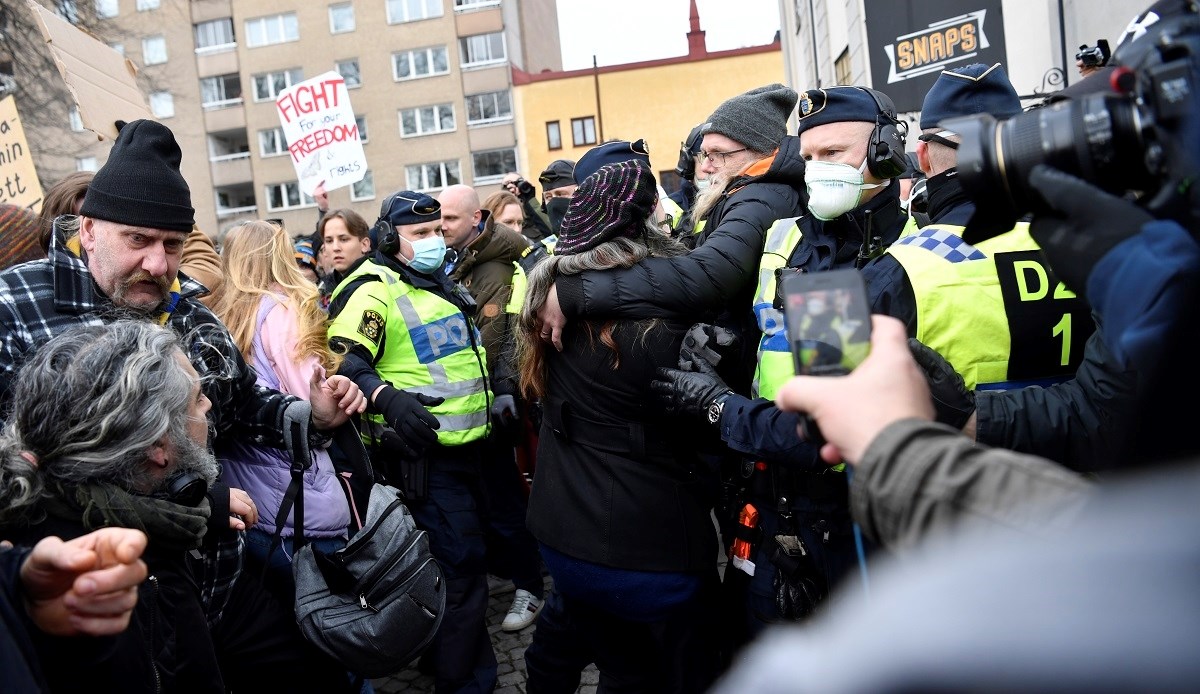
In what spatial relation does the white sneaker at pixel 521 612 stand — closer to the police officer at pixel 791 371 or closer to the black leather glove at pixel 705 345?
the police officer at pixel 791 371

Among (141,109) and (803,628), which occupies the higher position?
(141,109)

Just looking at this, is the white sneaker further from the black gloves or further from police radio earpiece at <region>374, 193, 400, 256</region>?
police radio earpiece at <region>374, 193, 400, 256</region>

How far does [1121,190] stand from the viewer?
1.21 m

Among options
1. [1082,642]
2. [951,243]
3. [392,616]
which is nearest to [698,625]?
[392,616]

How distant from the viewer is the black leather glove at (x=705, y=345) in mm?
2725

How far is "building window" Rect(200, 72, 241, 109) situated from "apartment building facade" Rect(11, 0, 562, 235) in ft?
0.20

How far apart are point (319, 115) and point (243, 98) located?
1524 inches

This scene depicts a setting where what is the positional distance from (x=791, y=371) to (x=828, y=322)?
3.98ft

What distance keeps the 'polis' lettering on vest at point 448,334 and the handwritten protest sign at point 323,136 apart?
3853 mm

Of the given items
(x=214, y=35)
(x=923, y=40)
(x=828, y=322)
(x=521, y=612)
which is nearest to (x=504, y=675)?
(x=521, y=612)

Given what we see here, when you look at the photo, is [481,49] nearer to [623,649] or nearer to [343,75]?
[343,75]

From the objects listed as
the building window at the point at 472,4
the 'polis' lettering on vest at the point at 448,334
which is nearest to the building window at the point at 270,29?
the building window at the point at 472,4

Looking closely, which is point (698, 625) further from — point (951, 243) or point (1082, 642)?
point (1082, 642)

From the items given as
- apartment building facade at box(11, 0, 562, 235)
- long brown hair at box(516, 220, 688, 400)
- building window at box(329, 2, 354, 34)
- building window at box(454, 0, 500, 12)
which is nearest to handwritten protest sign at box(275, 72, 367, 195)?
long brown hair at box(516, 220, 688, 400)
